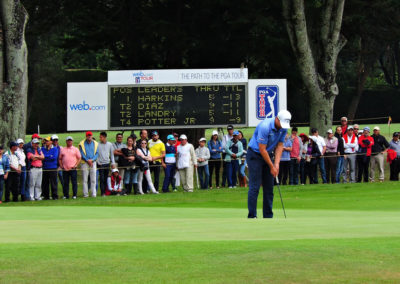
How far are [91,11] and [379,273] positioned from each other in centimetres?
3016

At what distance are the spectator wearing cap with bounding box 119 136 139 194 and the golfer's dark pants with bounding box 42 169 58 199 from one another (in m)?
1.98

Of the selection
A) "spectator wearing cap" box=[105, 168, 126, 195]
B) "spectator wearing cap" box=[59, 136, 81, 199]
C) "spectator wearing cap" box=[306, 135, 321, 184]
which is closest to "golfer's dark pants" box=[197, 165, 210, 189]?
"spectator wearing cap" box=[105, 168, 126, 195]

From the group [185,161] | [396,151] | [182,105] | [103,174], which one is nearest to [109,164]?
[103,174]

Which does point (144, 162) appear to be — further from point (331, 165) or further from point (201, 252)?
point (201, 252)

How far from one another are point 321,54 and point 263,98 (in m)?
5.60

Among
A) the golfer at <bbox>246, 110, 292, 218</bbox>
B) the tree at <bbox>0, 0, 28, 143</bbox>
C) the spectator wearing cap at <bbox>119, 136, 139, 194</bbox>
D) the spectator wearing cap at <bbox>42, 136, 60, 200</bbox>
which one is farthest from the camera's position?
the tree at <bbox>0, 0, 28, 143</bbox>

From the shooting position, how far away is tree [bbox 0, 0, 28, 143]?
26812 millimetres

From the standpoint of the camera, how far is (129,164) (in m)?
24.6

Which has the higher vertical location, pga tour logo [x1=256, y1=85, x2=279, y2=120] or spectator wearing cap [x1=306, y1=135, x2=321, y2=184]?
pga tour logo [x1=256, y1=85, x2=279, y2=120]

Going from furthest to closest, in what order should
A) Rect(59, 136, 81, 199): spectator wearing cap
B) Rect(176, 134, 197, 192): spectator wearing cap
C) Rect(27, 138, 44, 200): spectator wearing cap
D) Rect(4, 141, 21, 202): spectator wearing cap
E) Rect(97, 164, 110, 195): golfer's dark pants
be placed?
1. Rect(176, 134, 197, 192): spectator wearing cap
2. Rect(97, 164, 110, 195): golfer's dark pants
3. Rect(59, 136, 81, 199): spectator wearing cap
4. Rect(27, 138, 44, 200): spectator wearing cap
5. Rect(4, 141, 21, 202): spectator wearing cap

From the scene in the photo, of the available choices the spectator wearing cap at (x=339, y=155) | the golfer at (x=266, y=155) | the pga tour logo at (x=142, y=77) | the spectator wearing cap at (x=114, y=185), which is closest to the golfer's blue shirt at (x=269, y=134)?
the golfer at (x=266, y=155)

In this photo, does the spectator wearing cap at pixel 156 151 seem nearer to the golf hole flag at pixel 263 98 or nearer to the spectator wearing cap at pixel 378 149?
the golf hole flag at pixel 263 98

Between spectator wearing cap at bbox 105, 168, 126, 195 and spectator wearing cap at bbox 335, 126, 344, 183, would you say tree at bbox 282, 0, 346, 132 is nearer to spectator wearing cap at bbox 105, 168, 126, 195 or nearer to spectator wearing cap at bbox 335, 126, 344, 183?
spectator wearing cap at bbox 335, 126, 344, 183

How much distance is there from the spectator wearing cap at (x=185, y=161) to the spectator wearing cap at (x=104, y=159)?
1959 millimetres
